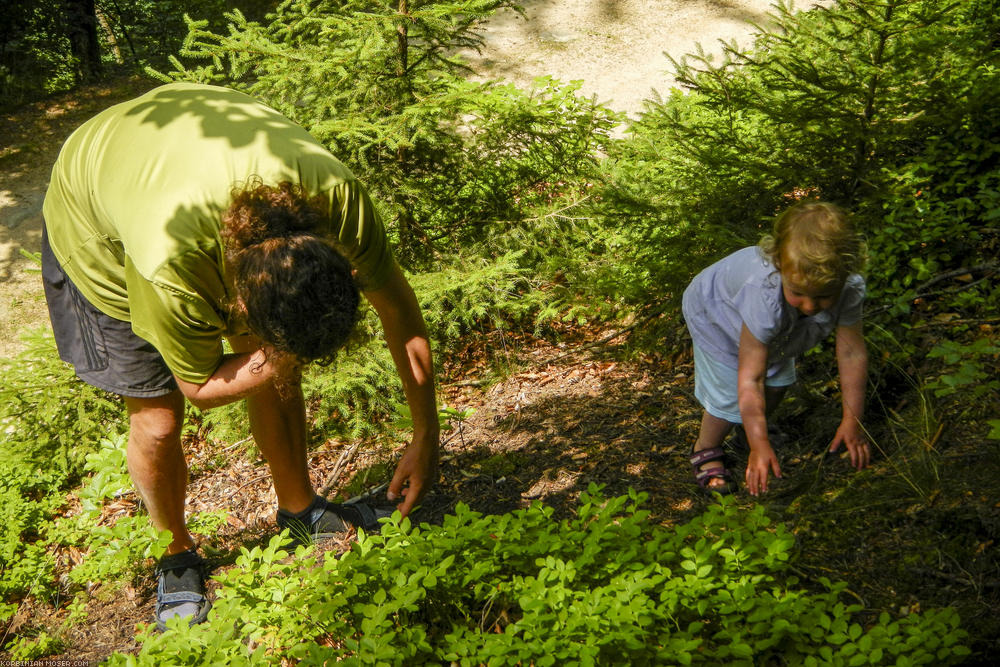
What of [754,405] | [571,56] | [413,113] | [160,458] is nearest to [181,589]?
[160,458]

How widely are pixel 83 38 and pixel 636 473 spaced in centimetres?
1151

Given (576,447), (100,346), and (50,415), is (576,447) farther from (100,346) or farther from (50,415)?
(50,415)

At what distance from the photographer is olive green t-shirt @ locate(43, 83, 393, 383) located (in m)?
1.91

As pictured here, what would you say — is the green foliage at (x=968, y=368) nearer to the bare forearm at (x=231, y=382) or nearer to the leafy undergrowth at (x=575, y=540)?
the leafy undergrowth at (x=575, y=540)

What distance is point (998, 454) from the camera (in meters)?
2.51

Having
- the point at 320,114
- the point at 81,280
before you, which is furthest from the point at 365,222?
the point at 320,114

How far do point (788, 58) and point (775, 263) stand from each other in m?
1.40

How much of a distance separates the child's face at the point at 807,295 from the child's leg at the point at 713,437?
25.3 inches

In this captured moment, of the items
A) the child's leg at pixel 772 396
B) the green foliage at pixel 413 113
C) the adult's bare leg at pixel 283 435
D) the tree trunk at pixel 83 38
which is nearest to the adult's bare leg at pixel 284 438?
the adult's bare leg at pixel 283 435

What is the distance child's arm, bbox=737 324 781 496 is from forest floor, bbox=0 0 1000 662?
289 millimetres

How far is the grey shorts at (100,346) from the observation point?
7.87ft

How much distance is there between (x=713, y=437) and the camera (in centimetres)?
303

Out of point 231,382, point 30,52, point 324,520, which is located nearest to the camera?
point 231,382

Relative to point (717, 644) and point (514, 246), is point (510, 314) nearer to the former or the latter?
point (514, 246)
